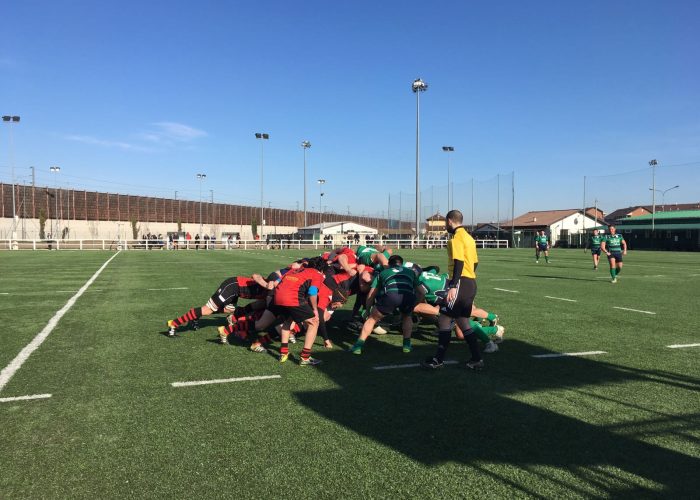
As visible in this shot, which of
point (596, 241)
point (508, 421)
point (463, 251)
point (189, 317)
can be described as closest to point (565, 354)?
point (463, 251)

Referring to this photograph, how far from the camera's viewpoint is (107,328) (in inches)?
331

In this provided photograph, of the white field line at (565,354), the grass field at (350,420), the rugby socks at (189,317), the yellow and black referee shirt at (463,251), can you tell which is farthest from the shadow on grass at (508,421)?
the rugby socks at (189,317)

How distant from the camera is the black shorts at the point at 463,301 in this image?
19.2 feet

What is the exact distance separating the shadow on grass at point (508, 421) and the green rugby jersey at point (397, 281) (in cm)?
95

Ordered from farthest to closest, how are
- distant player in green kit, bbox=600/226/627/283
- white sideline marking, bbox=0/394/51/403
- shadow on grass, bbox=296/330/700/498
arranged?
distant player in green kit, bbox=600/226/627/283, white sideline marking, bbox=0/394/51/403, shadow on grass, bbox=296/330/700/498

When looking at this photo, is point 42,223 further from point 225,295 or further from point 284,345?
point 284,345

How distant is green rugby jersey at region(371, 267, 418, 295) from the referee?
2.66ft

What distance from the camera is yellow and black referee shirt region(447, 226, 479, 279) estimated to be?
577 cm

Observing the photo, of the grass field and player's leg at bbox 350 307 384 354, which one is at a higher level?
player's leg at bbox 350 307 384 354

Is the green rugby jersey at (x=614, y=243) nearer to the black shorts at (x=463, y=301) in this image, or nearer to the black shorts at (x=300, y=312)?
the black shorts at (x=463, y=301)

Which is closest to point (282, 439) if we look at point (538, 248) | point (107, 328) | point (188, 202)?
point (107, 328)

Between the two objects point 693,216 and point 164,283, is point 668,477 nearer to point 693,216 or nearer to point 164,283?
point 164,283

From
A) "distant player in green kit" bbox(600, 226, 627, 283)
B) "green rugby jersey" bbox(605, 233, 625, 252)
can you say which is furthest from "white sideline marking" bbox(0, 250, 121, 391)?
"green rugby jersey" bbox(605, 233, 625, 252)

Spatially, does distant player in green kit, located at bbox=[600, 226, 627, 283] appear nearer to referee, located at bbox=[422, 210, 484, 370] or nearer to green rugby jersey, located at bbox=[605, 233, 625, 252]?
green rugby jersey, located at bbox=[605, 233, 625, 252]
